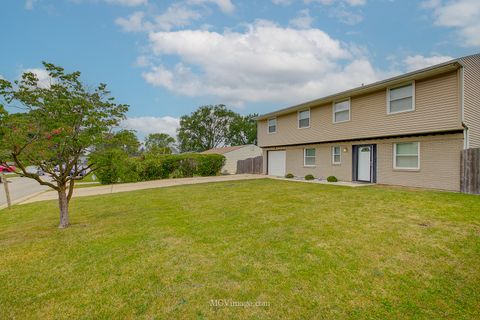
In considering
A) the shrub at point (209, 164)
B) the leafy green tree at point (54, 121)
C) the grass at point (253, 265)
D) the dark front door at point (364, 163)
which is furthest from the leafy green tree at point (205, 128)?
the leafy green tree at point (54, 121)

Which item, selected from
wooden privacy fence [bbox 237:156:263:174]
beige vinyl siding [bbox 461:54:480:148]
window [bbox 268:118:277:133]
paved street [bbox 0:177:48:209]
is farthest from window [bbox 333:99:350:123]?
paved street [bbox 0:177:48:209]

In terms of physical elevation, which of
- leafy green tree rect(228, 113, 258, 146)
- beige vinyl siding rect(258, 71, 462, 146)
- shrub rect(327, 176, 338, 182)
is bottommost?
shrub rect(327, 176, 338, 182)

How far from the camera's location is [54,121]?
523 centimetres

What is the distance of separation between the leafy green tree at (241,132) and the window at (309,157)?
39.0 meters

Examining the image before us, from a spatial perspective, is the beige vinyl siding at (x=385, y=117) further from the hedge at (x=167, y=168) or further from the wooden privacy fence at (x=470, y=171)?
the hedge at (x=167, y=168)

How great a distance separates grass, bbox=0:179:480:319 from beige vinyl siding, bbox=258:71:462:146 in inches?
186

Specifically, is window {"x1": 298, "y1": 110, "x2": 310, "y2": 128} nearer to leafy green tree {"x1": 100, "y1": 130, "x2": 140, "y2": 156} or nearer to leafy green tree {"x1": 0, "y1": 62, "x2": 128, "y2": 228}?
leafy green tree {"x1": 100, "y1": 130, "x2": 140, "y2": 156}

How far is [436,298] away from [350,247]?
145 centimetres

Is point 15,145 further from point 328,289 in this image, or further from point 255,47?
point 255,47

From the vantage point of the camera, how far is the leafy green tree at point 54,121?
4949 mm

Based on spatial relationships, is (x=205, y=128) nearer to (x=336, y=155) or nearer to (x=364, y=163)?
(x=336, y=155)

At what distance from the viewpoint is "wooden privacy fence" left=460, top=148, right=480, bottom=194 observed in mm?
8922

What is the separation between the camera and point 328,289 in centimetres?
310

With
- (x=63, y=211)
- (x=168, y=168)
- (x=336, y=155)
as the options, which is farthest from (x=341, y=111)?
(x=63, y=211)
